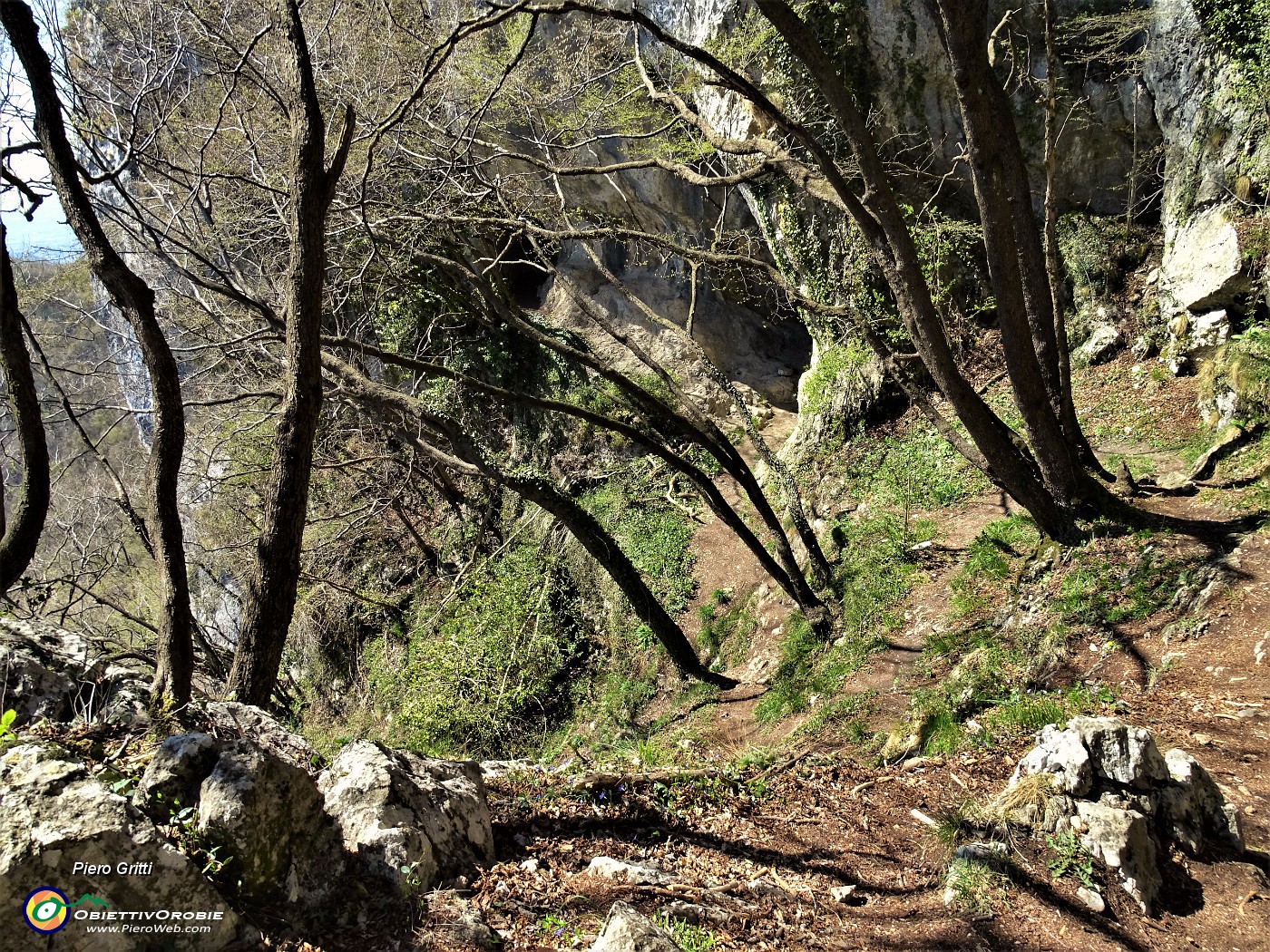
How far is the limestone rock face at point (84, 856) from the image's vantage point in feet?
7.06

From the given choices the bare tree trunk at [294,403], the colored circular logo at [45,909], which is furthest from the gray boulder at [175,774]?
the bare tree trunk at [294,403]

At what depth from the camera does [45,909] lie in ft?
7.00

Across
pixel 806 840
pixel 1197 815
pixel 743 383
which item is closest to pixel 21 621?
pixel 806 840

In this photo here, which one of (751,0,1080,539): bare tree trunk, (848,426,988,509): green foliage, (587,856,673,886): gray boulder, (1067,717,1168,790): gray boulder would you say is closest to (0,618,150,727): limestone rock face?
(587,856,673,886): gray boulder

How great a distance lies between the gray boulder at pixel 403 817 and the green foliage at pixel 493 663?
7082 millimetres

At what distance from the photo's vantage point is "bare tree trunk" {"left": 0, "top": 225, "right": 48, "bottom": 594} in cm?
406

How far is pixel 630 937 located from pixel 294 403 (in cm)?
325

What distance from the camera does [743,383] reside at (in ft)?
51.6

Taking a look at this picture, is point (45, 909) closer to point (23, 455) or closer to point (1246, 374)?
point (23, 455)

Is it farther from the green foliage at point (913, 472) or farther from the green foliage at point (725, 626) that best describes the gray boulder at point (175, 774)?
the green foliage at point (913, 472)

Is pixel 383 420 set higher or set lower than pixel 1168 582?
higher

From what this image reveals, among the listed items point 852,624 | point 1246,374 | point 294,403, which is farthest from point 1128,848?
point 1246,374

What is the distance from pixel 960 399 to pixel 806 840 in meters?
3.17

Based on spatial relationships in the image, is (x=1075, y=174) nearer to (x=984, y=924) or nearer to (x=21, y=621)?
(x=984, y=924)
